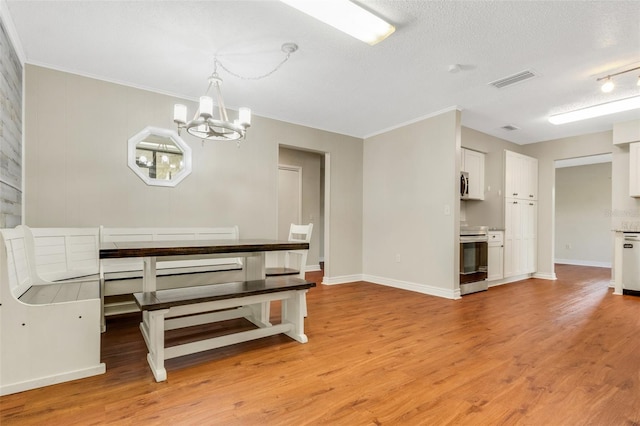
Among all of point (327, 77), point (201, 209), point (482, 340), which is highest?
point (327, 77)

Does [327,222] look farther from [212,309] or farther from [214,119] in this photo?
[212,309]

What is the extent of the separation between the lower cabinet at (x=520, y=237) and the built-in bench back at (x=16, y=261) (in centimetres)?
581

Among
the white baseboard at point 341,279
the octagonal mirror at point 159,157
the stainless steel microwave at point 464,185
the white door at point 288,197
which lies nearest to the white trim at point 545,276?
the stainless steel microwave at point 464,185

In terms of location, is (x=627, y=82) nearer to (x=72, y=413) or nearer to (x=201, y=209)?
(x=201, y=209)

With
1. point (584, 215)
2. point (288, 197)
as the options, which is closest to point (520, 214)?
point (584, 215)

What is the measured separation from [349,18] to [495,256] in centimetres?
424

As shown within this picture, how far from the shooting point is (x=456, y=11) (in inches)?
85.0

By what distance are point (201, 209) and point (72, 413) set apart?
2.47m

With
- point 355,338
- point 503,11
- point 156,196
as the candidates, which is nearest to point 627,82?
point 503,11

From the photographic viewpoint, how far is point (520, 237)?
17.8 ft

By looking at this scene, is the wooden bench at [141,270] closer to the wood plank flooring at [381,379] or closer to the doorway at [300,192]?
the wood plank flooring at [381,379]

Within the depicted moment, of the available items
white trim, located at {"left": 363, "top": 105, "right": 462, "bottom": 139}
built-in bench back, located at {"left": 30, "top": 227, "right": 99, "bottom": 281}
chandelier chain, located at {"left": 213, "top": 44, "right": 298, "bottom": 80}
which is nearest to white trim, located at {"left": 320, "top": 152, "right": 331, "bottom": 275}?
white trim, located at {"left": 363, "top": 105, "right": 462, "bottom": 139}

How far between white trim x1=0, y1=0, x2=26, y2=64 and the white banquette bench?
1.51 meters

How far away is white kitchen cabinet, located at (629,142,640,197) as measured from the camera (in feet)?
14.5
